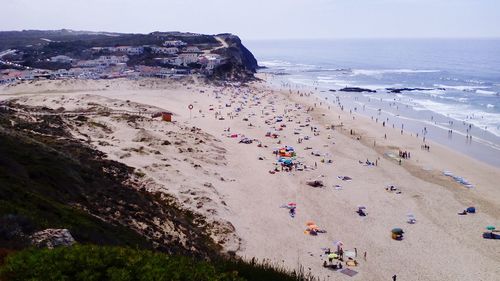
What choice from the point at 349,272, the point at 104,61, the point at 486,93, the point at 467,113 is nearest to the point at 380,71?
the point at 486,93

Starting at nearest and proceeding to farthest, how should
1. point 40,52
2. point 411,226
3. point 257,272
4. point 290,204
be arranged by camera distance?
point 257,272, point 411,226, point 290,204, point 40,52

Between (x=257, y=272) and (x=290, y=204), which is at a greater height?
(x=257, y=272)

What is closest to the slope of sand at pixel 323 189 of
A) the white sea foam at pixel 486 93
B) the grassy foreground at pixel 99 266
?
the grassy foreground at pixel 99 266

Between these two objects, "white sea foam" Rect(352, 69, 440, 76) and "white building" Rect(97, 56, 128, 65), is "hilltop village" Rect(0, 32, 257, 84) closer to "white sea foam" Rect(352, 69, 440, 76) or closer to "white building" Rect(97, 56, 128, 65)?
"white building" Rect(97, 56, 128, 65)

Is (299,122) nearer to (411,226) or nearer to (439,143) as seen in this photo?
(439,143)

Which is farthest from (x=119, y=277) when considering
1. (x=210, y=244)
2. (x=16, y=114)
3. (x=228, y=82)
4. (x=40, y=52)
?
(x=40, y=52)

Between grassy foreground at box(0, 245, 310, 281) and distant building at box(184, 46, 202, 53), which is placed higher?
distant building at box(184, 46, 202, 53)

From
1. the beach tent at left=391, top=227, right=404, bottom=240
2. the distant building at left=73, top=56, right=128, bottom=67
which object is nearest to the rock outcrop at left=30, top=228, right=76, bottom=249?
the beach tent at left=391, top=227, right=404, bottom=240
